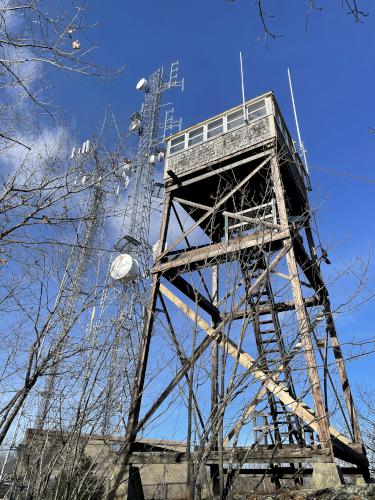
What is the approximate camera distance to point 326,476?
4883 millimetres

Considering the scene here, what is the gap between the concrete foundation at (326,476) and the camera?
4801 mm

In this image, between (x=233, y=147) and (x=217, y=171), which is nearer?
(x=217, y=171)

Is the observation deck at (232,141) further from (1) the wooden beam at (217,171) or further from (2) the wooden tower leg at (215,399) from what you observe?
(2) the wooden tower leg at (215,399)

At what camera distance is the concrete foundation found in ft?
15.8

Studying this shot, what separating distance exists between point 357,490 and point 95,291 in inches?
162

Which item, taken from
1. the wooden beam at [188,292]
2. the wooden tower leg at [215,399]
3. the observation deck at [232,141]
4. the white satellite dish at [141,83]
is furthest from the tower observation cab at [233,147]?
the white satellite dish at [141,83]

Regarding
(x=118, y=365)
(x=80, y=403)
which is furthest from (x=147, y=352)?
→ (x=80, y=403)

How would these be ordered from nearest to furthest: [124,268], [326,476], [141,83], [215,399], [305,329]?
[215,399]
[305,329]
[326,476]
[124,268]
[141,83]

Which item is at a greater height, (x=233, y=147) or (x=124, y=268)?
(x=233, y=147)

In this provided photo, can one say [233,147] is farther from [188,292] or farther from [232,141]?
[188,292]

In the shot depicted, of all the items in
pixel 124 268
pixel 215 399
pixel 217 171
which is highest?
pixel 217 171

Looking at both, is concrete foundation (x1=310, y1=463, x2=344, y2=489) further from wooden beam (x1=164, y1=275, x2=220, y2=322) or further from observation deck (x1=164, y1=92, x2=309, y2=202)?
observation deck (x1=164, y1=92, x2=309, y2=202)

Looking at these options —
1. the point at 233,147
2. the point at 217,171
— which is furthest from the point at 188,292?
the point at 233,147

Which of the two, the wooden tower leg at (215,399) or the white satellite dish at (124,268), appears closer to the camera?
the wooden tower leg at (215,399)
